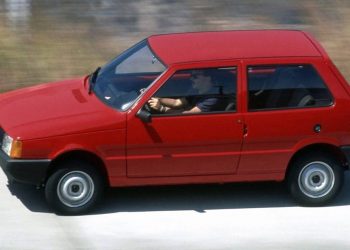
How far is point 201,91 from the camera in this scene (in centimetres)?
768

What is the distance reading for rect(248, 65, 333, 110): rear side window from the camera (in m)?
7.72

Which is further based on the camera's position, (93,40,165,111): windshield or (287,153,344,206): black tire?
(287,153,344,206): black tire

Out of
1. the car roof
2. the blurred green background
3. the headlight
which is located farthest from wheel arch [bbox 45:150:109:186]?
the blurred green background

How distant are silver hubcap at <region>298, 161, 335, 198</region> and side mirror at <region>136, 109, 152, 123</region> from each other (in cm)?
162

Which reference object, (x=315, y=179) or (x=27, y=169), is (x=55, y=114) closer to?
(x=27, y=169)

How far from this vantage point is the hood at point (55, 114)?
7.40 metres

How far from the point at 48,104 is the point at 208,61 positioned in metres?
1.60

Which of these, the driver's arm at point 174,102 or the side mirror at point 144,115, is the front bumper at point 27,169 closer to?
the side mirror at point 144,115

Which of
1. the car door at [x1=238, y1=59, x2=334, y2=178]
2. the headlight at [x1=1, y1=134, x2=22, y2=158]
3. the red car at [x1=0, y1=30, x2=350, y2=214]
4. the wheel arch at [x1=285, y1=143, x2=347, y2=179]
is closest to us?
the headlight at [x1=1, y1=134, x2=22, y2=158]

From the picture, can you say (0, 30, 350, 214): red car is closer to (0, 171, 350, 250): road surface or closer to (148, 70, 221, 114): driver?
(148, 70, 221, 114): driver

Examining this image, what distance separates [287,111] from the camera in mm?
7719

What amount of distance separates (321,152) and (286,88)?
28.8 inches

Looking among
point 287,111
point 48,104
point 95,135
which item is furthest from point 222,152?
point 48,104

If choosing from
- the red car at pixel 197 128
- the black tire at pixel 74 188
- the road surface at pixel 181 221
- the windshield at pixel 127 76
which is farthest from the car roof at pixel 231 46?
the road surface at pixel 181 221
